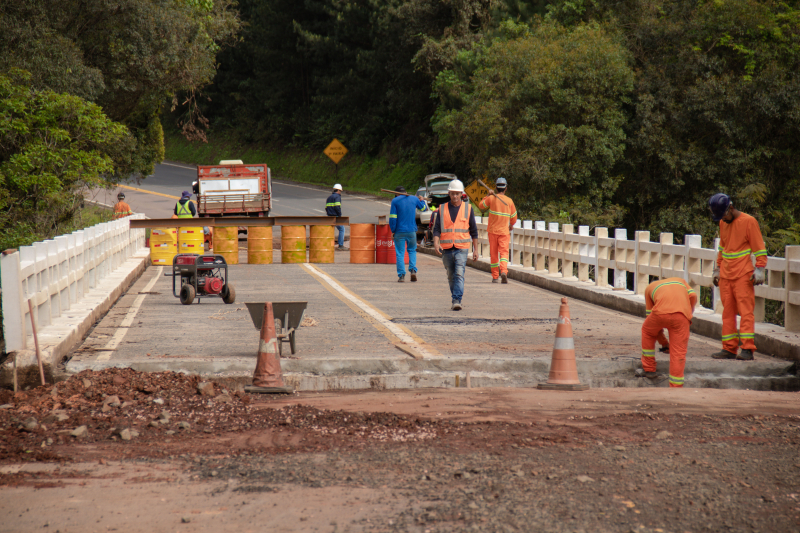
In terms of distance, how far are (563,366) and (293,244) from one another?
15.5 meters

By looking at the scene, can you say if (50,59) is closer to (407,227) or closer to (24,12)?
(24,12)

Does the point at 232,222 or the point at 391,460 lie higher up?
the point at 232,222

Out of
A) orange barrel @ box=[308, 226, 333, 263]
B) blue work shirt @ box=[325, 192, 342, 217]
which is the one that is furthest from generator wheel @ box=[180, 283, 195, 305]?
blue work shirt @ box=[325, 192, 342, 217]

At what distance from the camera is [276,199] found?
49938mm

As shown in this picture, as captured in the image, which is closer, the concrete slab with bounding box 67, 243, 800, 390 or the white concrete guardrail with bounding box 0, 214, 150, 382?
the white concrete guardrail with bounding box 0, 214, 150, 382

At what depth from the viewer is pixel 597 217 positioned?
109 ft

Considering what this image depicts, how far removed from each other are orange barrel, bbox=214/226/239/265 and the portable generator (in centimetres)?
873

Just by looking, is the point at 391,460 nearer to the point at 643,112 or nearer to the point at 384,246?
the point at 384,246

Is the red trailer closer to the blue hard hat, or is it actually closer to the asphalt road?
the asphalt road

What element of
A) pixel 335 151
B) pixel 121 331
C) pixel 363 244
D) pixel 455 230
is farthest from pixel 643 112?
pixel 121 331

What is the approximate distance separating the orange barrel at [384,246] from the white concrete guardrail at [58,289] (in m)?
7.82

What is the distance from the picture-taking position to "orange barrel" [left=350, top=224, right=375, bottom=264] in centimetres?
2212

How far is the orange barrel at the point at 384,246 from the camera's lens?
73.5 ft

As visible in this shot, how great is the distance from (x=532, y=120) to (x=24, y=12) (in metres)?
18.5
